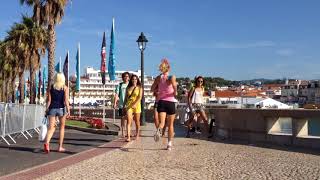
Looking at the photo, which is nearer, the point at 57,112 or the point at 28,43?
the point at 57,112

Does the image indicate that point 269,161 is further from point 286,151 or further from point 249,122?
point 249,122

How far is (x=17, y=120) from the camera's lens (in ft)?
53.3

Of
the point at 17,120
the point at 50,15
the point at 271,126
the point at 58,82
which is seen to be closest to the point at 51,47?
the point at 50,15

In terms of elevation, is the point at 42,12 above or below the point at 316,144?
above

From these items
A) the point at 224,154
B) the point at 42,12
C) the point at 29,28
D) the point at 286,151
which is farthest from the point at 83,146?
the point at 29,28

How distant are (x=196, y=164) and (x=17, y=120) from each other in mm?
8319

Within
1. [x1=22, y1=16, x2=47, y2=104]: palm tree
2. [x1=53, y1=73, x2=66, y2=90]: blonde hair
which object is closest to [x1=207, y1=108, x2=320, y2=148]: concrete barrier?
[x1=53, y1=73, x2=66, y2=90]: blonde hair

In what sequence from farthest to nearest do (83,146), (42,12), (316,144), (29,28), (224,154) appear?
(29,28), (42,12), (83,146), (316,144), (224,154)

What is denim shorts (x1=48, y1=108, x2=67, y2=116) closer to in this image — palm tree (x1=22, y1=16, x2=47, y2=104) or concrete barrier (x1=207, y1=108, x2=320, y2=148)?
concrete barrier (x1=207, y1=108, x2=320, y2=148)

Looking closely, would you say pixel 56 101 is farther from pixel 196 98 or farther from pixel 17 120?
pixel 17 120

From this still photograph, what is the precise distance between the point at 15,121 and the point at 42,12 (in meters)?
22.3

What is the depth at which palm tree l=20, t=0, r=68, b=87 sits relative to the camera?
35.4m

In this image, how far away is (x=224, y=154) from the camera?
11.3 meters

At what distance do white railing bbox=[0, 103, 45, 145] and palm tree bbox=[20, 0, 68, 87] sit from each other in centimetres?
1556
